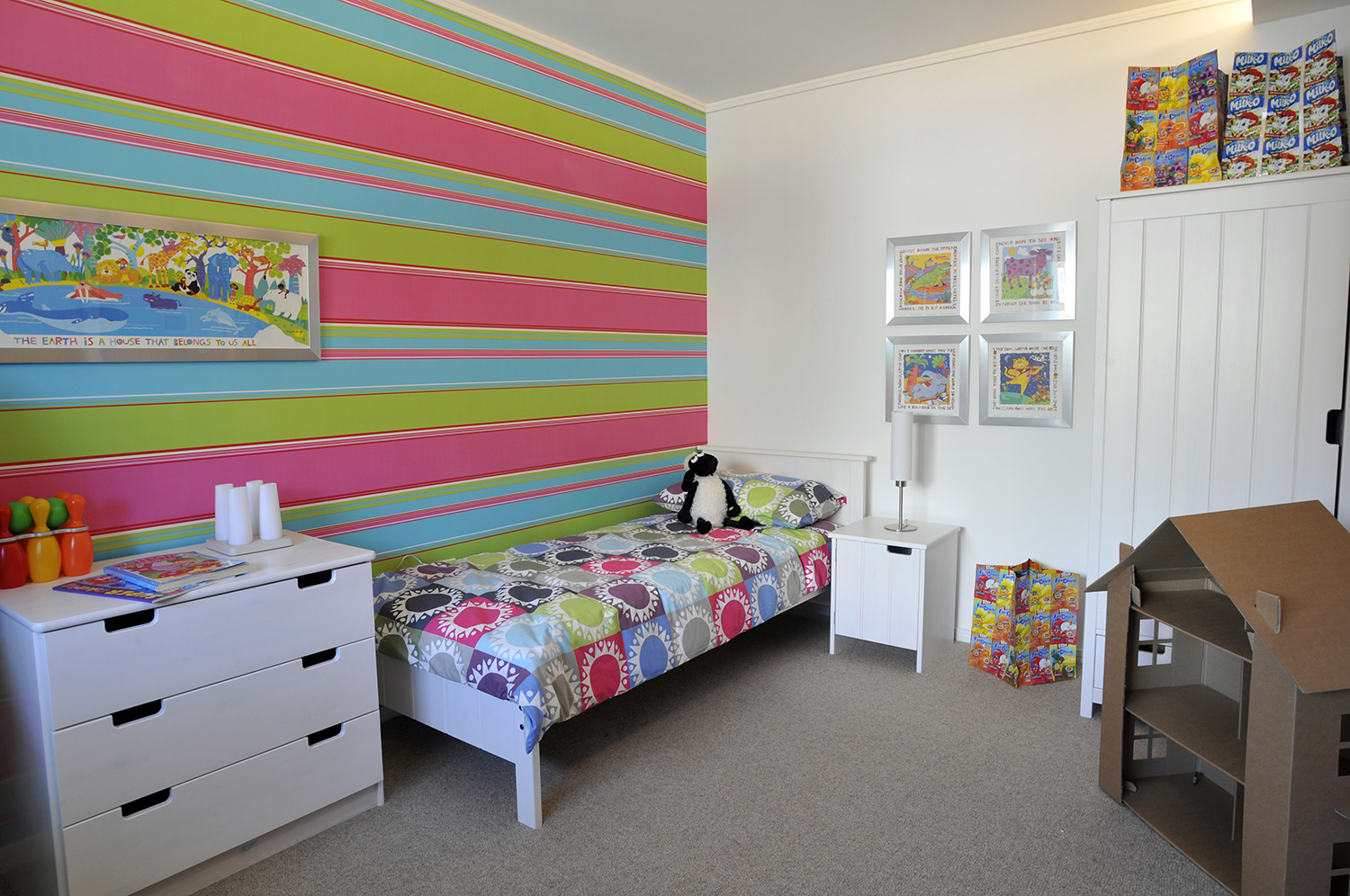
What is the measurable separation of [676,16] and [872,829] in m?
3.03

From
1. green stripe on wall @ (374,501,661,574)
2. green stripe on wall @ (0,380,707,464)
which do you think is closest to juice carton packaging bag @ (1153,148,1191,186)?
green stripe on wall @ (0,380,707,464)

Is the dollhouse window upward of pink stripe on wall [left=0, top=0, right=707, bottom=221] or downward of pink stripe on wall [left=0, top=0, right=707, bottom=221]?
downward

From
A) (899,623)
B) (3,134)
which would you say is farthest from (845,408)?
(3,134)

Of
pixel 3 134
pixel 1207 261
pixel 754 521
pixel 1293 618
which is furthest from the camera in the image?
pixel 754 521

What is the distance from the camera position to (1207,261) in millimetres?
2627

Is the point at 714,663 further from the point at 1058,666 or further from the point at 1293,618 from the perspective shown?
the point at 1293,618

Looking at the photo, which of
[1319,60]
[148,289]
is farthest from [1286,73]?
[148,289]

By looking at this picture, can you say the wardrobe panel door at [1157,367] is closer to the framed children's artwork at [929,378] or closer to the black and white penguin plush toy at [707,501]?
the framed children's artwork at [929,378]

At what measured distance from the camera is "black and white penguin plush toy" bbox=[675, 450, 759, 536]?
12.3 ft

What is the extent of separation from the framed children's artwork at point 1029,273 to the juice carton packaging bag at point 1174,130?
0.61 meters

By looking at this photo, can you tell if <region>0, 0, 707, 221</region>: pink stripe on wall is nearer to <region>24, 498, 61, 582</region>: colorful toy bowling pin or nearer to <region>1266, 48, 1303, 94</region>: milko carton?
<region>24, 498, 61, 582</region>: colorful toy bowling pin

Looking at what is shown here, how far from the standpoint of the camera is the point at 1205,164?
8.84 ft

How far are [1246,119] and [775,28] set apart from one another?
5.78 feet

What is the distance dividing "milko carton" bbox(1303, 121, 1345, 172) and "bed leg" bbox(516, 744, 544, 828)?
2.94 m
